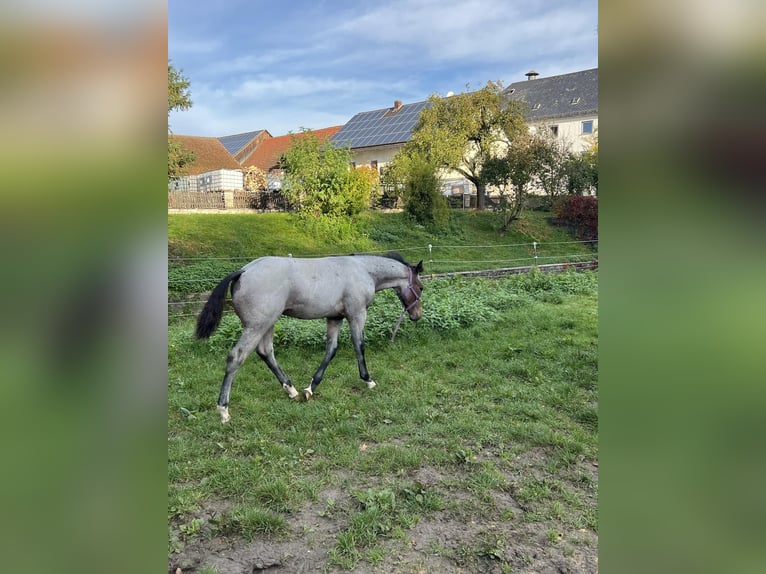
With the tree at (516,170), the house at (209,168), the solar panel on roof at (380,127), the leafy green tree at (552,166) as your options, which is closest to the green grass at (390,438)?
the tree at (516,170)

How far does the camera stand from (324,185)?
48.5ft

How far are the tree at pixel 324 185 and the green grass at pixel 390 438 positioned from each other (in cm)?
894

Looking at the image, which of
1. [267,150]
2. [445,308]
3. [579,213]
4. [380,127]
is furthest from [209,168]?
[445,308]

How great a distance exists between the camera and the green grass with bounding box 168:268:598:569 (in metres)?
2.56

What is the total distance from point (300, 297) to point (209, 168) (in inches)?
1002

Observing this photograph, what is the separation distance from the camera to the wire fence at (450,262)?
8977mm

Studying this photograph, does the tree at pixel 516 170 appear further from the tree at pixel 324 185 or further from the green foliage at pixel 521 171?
the tree at pixel 324 185

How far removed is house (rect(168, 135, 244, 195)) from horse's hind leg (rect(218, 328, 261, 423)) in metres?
16.1
